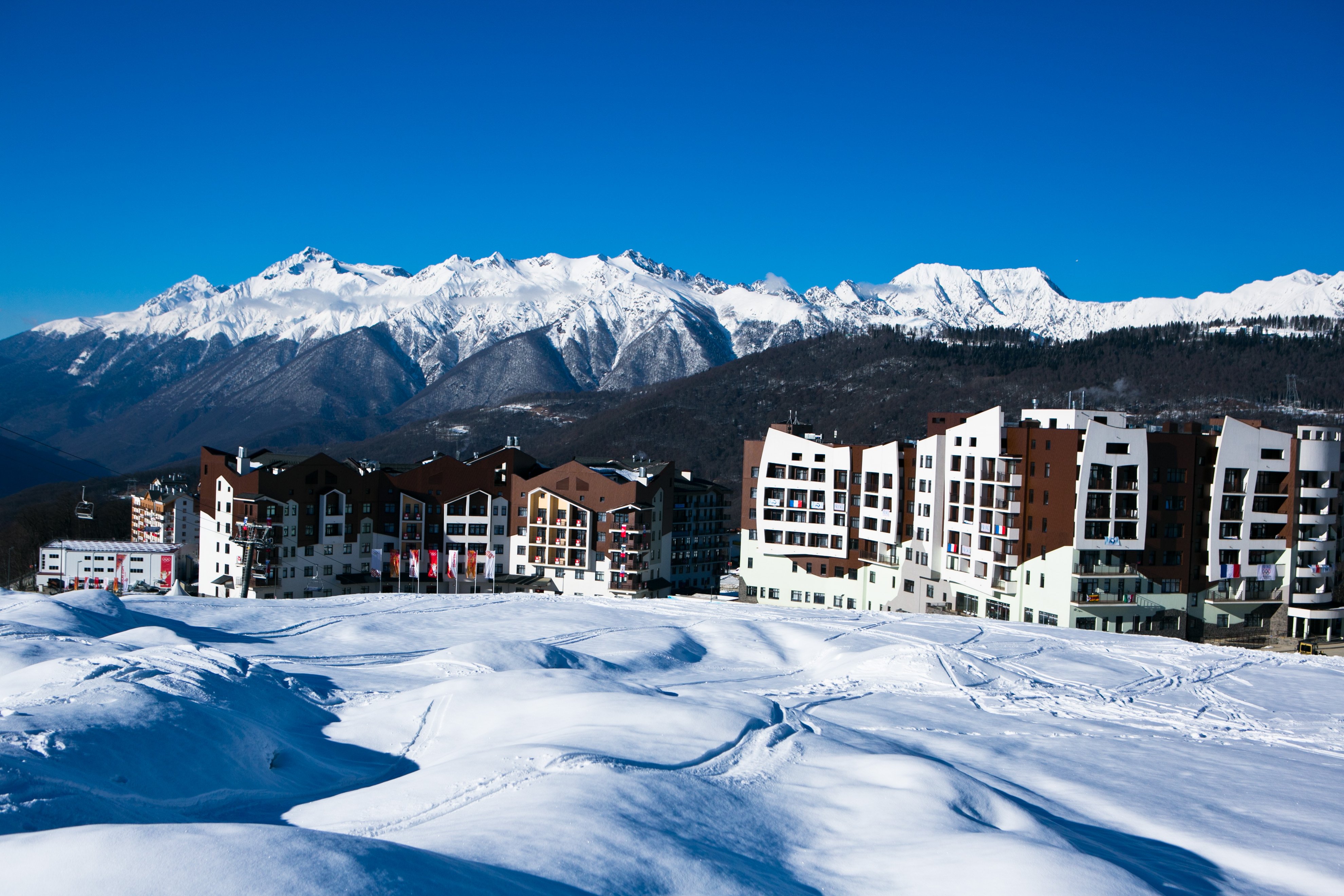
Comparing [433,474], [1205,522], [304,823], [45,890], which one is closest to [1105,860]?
[304,823]

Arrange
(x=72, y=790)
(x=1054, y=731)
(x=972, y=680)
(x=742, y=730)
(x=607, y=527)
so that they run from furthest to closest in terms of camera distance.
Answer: (x=607, y=527) → (x=972, y=680) → (x=1054, y=731) → (x=742, y=730) → (x=72, y=790)

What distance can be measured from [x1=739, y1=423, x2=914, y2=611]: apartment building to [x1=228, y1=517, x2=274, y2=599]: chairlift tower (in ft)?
98.9

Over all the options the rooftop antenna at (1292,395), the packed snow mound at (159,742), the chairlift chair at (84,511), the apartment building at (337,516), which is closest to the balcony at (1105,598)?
the apartment building at (337,516)

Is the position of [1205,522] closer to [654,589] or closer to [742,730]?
[654,589]

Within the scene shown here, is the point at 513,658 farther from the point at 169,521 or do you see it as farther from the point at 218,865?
the point at 169,521

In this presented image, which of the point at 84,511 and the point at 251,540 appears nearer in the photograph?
the point at 251,540

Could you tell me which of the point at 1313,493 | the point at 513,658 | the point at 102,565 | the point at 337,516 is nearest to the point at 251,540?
the point at 337,516

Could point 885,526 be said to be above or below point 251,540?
above

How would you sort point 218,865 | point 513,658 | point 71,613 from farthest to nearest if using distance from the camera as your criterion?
point 71,613, point 513,658, point 218,865

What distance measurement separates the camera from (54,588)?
70.1m

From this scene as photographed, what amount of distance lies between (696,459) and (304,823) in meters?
169

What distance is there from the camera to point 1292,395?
543ft

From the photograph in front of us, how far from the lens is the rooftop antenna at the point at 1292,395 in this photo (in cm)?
16262

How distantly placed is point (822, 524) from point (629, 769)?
50.3 metres
